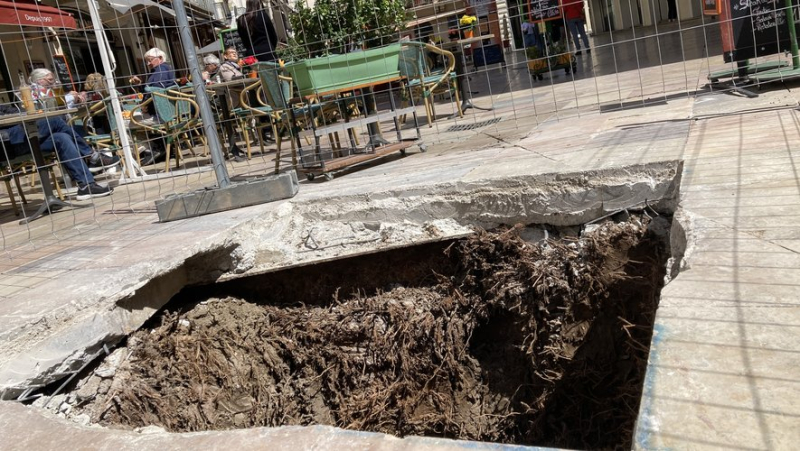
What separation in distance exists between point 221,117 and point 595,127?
532 cm

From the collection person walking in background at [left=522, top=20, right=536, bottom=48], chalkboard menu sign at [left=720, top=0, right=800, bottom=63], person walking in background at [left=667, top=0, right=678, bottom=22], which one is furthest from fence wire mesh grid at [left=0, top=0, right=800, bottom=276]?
person walking in background at [left=667, top=0, right=678, bottom=22]

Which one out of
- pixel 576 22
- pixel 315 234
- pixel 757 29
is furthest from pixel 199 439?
pixel 576 22

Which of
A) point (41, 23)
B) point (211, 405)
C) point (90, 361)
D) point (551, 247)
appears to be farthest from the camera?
point (41, 23)

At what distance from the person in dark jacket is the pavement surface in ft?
5.27

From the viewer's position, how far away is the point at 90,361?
2.78 m

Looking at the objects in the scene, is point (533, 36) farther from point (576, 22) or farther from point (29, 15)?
point (29, 15)

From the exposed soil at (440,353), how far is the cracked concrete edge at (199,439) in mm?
726

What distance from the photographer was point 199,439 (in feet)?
5.91

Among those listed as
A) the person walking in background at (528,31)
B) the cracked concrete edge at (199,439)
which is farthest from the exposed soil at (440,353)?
the person walking in background at (528,31)

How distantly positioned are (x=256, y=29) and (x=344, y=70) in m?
2.49

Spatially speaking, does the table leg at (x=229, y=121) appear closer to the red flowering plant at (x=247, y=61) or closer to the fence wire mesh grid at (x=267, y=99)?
the fence wire mesh grid at (x=267, y=99)

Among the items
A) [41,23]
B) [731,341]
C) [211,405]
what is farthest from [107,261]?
[41,23]

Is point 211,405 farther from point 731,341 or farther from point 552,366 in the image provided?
point 731,341

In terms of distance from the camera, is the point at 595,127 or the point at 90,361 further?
the point at 595,127
